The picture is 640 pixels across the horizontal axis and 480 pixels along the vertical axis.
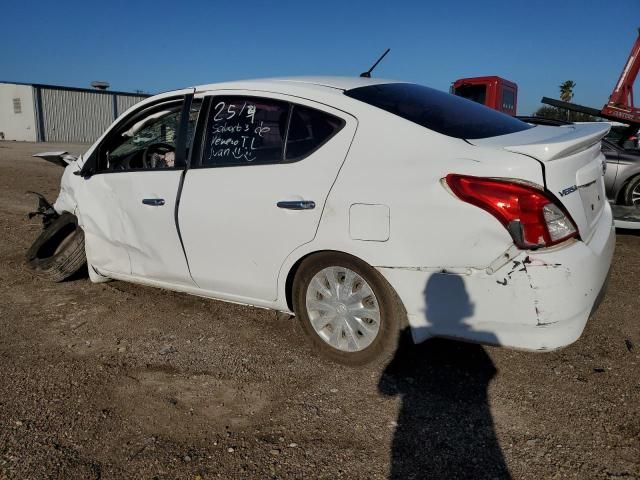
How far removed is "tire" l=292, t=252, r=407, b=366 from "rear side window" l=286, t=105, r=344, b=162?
24.2 inches

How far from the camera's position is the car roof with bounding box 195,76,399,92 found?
328 centimetres

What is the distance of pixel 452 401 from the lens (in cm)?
294

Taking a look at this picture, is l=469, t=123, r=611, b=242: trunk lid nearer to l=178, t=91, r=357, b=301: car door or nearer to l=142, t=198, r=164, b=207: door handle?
l=178, t=91, r=357, b=301: car door

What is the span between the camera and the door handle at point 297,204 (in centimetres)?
301

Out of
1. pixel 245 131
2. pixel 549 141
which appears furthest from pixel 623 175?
pixel 245 131

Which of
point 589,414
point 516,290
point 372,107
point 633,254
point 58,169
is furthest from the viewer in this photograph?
point 58,169

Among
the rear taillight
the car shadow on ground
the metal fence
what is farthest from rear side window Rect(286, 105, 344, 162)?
the metal fence

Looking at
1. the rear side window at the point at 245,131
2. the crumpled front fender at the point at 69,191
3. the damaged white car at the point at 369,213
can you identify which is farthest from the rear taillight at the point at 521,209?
the crumpled front fender at the point at 69,191

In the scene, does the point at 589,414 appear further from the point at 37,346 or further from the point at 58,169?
the point at 58,169

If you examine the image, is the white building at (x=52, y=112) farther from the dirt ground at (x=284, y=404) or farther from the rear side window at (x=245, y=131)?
the rear side window at (x=245, y=131)

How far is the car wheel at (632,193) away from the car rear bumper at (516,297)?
17.9ft

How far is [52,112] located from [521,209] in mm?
38539

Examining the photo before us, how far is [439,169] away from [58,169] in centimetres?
1501

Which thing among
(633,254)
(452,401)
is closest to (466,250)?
(452,401)
